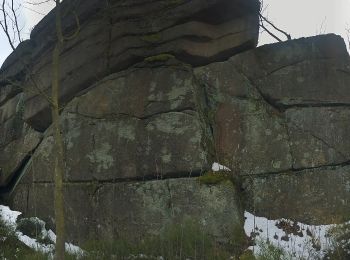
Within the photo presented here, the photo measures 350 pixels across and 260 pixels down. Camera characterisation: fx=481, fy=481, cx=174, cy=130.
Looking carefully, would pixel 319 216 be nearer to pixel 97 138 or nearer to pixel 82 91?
pixel 97 138

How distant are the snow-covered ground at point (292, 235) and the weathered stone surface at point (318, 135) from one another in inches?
48.8

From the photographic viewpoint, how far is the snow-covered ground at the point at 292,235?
8195mm

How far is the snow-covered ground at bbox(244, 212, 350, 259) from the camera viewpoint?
26.9 feet

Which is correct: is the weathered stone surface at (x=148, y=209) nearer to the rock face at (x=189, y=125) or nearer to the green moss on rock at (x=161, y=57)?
the rock face at (x=189, y=125)

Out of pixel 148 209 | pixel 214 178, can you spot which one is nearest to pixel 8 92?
pixel 148 209

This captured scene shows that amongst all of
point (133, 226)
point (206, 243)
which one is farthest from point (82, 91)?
point (206, 243)

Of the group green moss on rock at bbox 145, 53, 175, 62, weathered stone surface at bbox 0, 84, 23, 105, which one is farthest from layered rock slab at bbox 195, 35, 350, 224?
weathered stone surface at bbox 0, 84, 23, 105

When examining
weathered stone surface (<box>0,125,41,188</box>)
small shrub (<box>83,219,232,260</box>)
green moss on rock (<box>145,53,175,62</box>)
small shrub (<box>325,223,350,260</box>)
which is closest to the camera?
small shrub (<box>325,223,350,260</box>)

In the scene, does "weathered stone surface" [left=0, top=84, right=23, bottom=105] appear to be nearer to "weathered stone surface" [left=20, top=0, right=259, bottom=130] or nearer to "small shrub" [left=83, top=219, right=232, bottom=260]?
"weathered stone surface" [left=20, top=0, right=259, bottom=130]

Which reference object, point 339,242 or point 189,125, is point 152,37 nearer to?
point 189,125

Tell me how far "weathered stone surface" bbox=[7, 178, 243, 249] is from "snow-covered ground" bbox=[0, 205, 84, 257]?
285 millimetres

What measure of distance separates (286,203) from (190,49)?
3.96 m

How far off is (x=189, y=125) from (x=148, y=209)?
1.87 m

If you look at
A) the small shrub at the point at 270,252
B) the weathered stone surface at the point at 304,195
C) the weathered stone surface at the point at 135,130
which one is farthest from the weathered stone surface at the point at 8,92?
the small shrub at the point at 270,252
